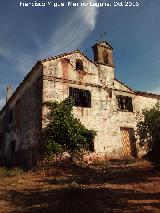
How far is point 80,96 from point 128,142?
5.54m

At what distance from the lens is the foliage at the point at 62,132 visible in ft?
57.1

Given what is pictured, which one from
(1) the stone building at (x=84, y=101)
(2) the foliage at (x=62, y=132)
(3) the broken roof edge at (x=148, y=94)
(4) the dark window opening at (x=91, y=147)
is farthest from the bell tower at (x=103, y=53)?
(4) the dark window opening at (x=91, y=147)

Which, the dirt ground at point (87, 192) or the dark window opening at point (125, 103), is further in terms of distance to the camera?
the dark window opening at point (125, 103)

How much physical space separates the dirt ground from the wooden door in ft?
17.4

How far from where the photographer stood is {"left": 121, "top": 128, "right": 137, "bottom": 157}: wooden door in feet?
71.2

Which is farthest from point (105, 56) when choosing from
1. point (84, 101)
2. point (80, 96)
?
point (84, 101)

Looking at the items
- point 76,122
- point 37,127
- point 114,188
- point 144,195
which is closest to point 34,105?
point 37,127

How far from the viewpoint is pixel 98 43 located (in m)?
23.2

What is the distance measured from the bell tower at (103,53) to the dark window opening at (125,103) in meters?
2.97

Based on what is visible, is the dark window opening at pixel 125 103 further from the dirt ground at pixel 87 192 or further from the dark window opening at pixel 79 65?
the dirt ground at pixel 87 192

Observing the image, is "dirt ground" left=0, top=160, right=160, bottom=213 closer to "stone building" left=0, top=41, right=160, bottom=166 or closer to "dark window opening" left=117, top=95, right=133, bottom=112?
"stone building" left=0, top=41, right=160, bottom=166

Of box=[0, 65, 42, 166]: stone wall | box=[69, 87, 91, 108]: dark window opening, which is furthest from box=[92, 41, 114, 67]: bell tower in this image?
box=[0, 65, 42, 166]: stone wall

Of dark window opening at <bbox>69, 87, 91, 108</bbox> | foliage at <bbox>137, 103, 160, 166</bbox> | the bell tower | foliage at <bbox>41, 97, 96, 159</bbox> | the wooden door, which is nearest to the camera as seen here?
foliage at <bbox>137, 103, 160, 166</bbox>

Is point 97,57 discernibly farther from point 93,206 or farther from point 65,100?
point 93,206
